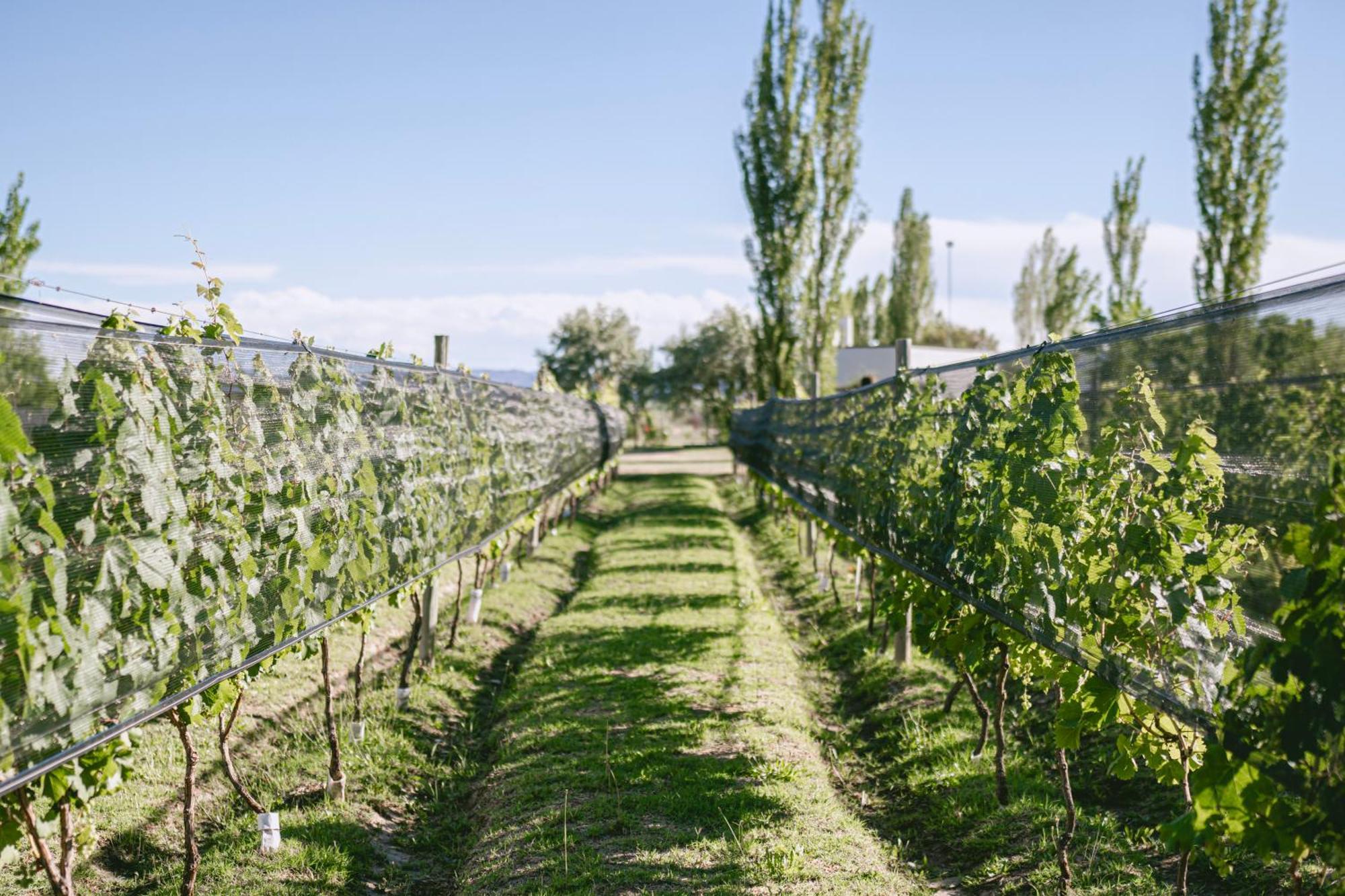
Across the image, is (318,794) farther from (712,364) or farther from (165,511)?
(712,364)

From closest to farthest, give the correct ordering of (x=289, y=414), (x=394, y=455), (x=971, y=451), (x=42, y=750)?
1. (x=42, y=750)
2. (x=289, y=414)
3. (x=971, y=451)
4. (x=394, y=455)

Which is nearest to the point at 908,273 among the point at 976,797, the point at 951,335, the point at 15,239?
the point at 951,335

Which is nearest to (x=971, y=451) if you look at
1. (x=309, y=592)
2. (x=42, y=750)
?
(x=309, y=592)

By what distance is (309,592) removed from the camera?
409 cm

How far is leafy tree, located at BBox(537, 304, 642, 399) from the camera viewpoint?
49.1 m

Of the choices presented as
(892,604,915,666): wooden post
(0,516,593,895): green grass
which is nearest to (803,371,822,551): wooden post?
(892,604,915,666): wooden post

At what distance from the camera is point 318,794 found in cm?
479

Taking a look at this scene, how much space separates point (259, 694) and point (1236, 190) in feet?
62.5

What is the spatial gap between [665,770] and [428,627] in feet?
8.49

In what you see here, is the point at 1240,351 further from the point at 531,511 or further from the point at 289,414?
the point at 531,511

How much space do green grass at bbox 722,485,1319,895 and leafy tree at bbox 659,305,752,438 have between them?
125 feet

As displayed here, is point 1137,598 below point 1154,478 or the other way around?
below

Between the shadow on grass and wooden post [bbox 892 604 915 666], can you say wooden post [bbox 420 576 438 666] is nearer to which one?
the shadow on grass

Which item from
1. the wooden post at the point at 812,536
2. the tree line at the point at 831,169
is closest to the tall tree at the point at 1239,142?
the tree line at the point at 831,169
